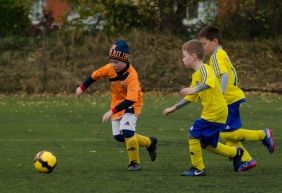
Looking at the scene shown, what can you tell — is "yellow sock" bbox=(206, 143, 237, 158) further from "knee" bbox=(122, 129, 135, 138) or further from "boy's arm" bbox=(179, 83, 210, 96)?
"knee" bbox=(122, 129, 135, 138)

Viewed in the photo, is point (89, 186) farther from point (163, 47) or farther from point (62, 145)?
point (163, 47)

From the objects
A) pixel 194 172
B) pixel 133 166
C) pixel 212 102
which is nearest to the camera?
pixel 194 172

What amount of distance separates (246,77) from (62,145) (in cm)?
1695

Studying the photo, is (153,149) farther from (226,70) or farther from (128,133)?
(226,70)

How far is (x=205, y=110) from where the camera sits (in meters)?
11.0

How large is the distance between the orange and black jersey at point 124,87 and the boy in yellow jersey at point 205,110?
0.72m

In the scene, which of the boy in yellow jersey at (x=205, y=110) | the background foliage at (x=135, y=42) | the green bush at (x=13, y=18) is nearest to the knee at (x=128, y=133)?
the boy in yellow jersey at (x=205, y=110)

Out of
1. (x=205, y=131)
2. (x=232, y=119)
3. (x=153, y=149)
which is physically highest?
(x=205, y=131)

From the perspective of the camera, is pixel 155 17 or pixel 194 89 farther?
pixel 155 17

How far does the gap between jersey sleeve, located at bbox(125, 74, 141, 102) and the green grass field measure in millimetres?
862

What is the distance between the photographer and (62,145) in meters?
14.6

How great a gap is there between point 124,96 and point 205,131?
1.38 metres

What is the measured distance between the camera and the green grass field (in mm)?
10000

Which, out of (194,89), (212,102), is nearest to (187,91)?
(194,89)
